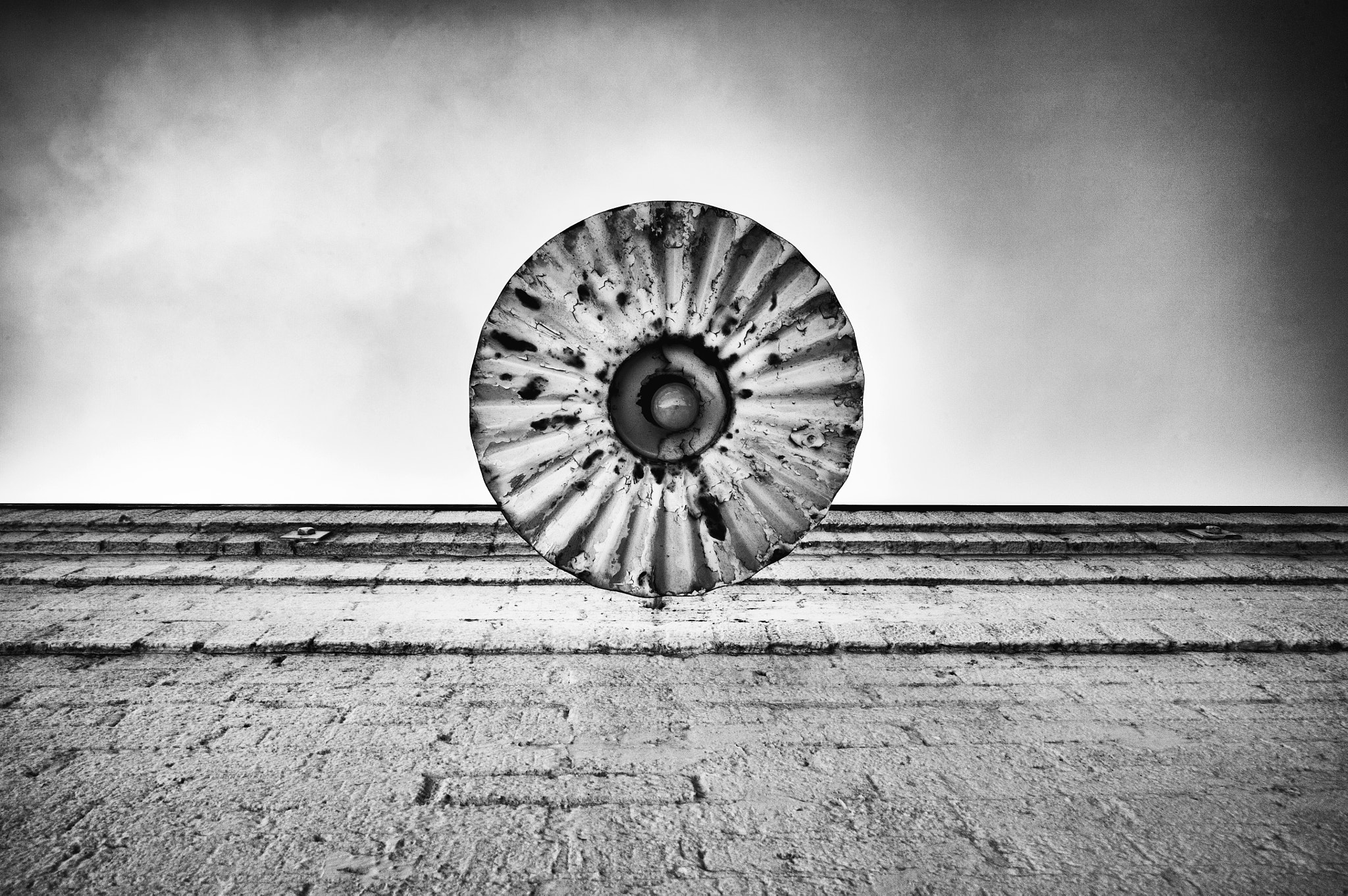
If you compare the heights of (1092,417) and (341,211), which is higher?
(341,211)

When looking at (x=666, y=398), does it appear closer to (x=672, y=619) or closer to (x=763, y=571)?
(x=672, y=619)

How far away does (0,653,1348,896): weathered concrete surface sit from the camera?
1.41 meters

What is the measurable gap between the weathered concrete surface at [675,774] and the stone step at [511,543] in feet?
3.34

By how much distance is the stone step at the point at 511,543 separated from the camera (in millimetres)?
3314

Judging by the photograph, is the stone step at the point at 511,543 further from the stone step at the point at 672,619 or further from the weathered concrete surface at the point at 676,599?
the stone step at the point at 672,619

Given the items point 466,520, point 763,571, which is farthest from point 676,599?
point 466,520

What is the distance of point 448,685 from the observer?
2.18 metres

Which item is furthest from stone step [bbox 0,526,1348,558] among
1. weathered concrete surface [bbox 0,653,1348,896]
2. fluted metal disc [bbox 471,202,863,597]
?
fluted metal disc [bbox 471,202,863,597]

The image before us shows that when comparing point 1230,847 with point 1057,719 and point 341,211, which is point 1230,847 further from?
point 341,211

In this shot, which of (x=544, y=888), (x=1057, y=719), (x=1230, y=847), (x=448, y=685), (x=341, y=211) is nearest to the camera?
(x=544, y=888)

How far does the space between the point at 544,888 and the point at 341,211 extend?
351cm

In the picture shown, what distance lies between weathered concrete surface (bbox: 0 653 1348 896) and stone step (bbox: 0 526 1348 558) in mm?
1018

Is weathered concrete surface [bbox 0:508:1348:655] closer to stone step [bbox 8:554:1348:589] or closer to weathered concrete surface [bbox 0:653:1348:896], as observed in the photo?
stone step [bbox 8:554:1348:589]

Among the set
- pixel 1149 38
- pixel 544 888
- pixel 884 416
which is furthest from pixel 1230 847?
pixel 1149 38
